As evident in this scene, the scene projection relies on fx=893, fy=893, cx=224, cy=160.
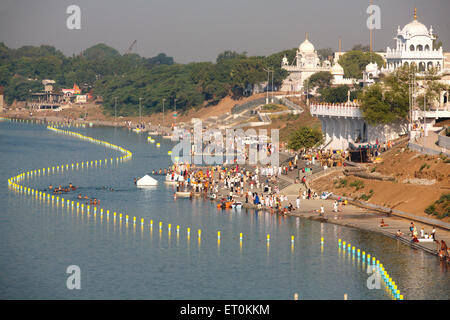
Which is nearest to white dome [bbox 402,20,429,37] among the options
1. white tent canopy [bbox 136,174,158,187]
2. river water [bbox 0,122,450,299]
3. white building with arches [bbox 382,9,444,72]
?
white building with arches [bbox 382,9,444,72]

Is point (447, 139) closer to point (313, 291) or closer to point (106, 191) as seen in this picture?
point (313, 291)

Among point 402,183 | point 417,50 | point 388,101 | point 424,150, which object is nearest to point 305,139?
point 388,101

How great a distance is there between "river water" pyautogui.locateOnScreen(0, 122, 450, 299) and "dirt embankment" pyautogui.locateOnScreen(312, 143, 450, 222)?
21.7 feet

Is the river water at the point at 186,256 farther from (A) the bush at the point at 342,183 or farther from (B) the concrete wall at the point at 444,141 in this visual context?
(B) the concrete wall at the point at 444,141

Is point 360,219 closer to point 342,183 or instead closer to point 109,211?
point 342,183

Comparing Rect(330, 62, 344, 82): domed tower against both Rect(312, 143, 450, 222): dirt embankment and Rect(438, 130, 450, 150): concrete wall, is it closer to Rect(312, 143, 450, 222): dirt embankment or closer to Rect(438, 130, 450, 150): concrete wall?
Rect(312, 143, 450, 222): dirt embankment

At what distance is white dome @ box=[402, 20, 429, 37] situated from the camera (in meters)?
116

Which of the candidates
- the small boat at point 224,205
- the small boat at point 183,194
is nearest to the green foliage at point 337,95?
the small boat at point 183,194

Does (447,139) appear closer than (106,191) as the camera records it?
Yes

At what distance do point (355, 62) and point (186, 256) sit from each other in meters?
132
